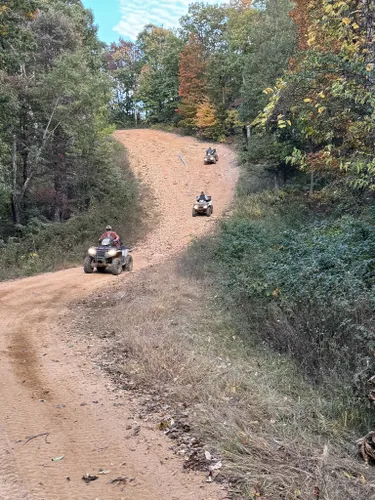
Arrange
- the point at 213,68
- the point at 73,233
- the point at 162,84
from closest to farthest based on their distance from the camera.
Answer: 1. the point at 73,233
2. the point at 213,68
3. the point at 162,84

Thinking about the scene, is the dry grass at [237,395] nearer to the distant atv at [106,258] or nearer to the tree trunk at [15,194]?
the distant atv at [106,258]

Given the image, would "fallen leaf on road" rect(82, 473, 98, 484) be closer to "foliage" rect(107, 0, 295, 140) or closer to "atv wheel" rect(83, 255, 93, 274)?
"atv wheel" rect(83, 255, 93, 274)

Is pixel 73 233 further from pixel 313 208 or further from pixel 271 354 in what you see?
pixel 271 354

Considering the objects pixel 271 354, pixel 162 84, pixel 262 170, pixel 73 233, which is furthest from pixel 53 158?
pixel 162 84

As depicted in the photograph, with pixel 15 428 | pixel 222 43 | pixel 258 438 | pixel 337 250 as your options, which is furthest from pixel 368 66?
pixel 222 43

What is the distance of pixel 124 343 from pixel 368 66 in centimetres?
562

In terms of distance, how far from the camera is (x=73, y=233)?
1841 centimetres

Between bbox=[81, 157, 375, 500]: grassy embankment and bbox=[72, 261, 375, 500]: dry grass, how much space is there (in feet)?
0.05

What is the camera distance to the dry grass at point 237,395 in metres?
3.66

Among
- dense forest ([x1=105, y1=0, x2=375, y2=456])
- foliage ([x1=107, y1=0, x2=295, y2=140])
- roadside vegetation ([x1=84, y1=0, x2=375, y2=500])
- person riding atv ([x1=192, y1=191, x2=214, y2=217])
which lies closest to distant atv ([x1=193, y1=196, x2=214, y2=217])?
person riding atv ([x1=192, y1=191, x2=214, y2=217])

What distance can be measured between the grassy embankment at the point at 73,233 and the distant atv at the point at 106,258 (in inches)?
98.5

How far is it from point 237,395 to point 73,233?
48.1 feet

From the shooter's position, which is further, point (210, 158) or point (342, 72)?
point (210, 158)

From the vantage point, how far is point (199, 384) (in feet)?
18.0
